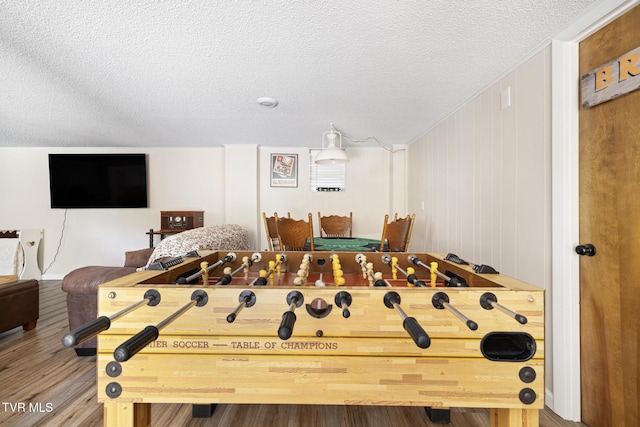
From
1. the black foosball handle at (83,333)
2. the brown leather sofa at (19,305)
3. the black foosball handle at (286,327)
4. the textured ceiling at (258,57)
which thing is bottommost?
the brown leather sofa at (19,305)

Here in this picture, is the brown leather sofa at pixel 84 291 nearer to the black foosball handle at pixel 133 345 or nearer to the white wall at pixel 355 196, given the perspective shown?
the black foosball handle at pixel 133 345

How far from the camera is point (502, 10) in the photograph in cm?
133

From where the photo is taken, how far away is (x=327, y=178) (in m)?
4.33

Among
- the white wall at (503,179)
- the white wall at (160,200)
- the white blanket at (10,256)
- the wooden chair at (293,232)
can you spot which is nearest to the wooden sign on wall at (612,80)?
the white wall at (503,179)

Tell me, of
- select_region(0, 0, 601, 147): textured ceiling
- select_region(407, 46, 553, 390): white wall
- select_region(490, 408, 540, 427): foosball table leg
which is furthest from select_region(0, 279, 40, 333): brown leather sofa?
select_region(407, 46, 553, 390): white wall

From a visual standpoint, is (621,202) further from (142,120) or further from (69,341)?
(142,120)

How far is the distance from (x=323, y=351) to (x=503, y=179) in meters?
1.89

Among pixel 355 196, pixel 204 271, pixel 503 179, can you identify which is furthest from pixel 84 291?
pixel 355 196

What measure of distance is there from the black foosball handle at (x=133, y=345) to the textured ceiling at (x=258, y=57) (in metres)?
1.49

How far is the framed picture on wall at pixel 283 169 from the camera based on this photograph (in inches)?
168

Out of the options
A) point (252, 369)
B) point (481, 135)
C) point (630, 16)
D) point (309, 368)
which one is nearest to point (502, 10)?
point (630, 16)

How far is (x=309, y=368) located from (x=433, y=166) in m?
2.95

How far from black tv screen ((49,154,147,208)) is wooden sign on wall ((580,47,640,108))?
519 centimetres

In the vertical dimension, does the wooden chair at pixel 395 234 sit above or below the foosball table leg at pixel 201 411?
above
